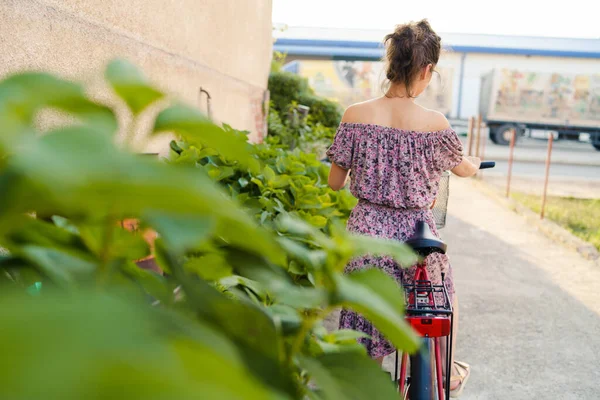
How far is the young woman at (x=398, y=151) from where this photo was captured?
267cm

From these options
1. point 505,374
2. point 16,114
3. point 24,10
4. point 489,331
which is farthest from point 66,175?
point 489,331

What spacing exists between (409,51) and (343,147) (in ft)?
1.64

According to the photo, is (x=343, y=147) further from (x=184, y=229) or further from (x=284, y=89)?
(x=284, y=89)

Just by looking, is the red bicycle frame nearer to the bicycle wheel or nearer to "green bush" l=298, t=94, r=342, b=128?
the bicycle wheel

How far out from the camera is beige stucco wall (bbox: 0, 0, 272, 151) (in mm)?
1905

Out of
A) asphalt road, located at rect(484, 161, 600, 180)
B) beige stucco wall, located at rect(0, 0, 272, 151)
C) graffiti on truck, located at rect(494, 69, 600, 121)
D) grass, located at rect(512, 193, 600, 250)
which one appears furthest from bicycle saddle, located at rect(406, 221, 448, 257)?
graffiti on truck, located at rect(494, 69, 600, 121)

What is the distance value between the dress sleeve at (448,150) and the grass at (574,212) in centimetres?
468

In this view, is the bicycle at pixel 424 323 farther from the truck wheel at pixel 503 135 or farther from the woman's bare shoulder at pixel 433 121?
the truck wheel at pixel 503 135

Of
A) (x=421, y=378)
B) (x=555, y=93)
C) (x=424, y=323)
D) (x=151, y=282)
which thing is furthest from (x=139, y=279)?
(x=555, y=93)

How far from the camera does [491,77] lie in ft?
83.0

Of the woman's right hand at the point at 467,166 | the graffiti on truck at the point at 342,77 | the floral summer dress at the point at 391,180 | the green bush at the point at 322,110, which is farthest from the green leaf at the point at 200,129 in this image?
the graffiti on truck at the point at 342,77

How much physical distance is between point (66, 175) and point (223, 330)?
0.25 meters

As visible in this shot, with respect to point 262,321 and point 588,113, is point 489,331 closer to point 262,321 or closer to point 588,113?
point 262,321

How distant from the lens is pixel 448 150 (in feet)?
8.81
